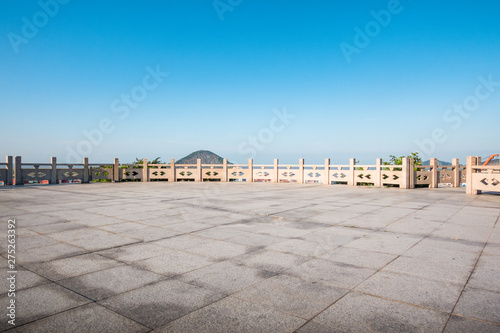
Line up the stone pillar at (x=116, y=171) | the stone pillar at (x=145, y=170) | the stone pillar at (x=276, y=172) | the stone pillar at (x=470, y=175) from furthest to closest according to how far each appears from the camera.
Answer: the stone pillar at (x=145, y=170), the stone pillar at (x=116, y=171), the stone pillar at (x=276, y=172), the stone pillar at (x=470, y=175)

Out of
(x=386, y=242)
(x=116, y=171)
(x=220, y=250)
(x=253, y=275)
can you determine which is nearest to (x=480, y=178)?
(x=386, y=242)

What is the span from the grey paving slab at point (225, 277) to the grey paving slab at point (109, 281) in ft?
1.24

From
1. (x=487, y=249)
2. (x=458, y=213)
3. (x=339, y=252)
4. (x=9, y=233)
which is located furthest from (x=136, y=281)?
(x=458, y=213)

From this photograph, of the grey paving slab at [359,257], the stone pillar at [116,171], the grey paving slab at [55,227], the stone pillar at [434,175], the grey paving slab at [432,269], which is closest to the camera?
the grey paving slab at [432,269]

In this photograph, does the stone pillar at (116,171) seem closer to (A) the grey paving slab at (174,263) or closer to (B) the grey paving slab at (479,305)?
(A) the grey paving slab at (174,263)

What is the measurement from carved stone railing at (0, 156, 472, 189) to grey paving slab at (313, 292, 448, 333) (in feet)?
47.6

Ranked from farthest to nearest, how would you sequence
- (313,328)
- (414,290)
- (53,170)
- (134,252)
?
1. (53,170)
2. (134,252)
3. (414,290)
4. (313,328)

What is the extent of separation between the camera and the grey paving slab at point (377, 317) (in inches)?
91.0

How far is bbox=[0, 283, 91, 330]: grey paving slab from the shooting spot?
2461 mm

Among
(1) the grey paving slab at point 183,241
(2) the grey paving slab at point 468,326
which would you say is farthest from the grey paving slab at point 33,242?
(2) the grey paving slab at point 468,326

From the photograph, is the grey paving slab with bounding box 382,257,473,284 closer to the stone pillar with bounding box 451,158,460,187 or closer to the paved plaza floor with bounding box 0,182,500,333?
Answer: the paved plaza floor with bounding box 0,182,500,333

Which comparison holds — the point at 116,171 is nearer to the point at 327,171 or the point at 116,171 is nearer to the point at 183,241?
the point at 327,171

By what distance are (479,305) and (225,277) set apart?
7.53 feet

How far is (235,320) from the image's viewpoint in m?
2.41
